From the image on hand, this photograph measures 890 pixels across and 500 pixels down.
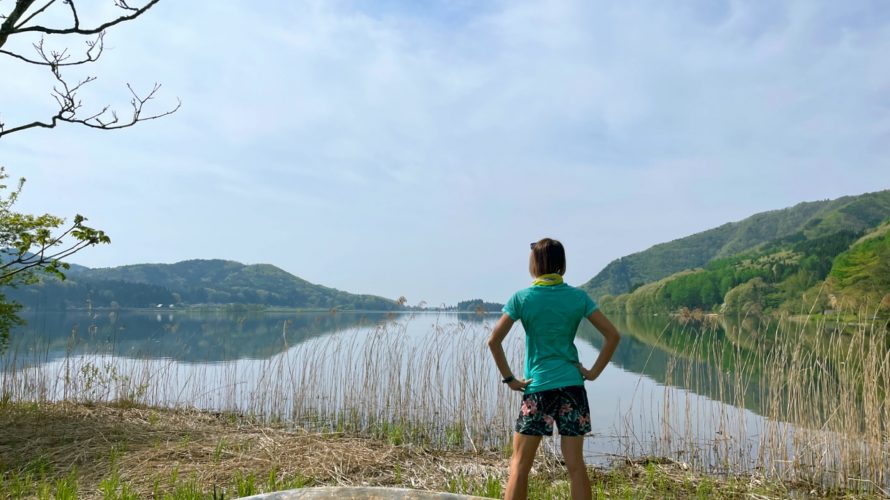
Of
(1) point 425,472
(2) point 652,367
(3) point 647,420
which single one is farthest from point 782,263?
(1) point 425,472

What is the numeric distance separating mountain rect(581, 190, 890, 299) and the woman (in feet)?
428

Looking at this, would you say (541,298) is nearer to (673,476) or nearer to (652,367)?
(673,476)

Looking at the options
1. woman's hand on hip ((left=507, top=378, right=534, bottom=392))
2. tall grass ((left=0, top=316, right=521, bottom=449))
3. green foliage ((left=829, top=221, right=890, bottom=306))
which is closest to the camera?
woman's hand on hip ((left=507, top=378, right=534, bottom=392))

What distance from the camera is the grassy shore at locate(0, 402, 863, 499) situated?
450cm

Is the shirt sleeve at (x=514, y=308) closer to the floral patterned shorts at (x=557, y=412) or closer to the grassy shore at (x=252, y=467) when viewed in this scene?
the floral patterned shorts at (x=557, y=412)

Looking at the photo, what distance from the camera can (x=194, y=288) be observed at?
11506 centimetres

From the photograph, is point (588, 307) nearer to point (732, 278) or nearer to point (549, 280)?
point (549, 280)

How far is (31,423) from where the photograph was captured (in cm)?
673

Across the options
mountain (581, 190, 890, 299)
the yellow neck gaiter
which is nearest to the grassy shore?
the yellow neck gaiter

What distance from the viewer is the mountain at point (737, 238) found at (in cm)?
14425

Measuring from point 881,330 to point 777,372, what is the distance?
1.00 m

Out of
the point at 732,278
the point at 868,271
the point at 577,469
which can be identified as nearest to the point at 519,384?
the point at 577,469

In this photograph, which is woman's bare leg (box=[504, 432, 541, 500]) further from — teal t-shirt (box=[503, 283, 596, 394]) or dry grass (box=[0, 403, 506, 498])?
dry grass (box=[0, 403, 506, 498])

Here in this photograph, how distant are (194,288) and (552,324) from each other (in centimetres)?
12255
